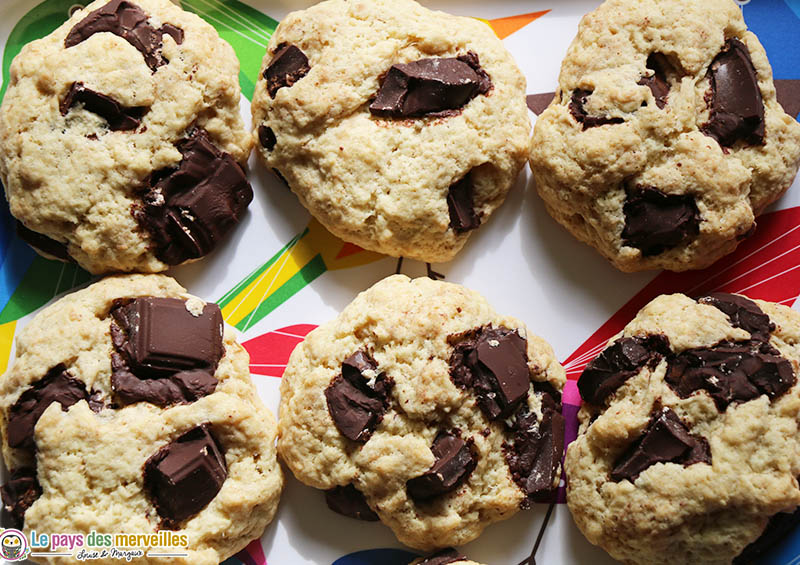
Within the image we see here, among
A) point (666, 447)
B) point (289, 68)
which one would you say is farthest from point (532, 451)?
point (289, 68)

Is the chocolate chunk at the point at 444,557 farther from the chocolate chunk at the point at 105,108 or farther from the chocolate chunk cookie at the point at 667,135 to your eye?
the chocolate chunk at the point at 105,108

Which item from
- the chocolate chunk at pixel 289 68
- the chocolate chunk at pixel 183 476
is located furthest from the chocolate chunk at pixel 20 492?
the chocolate chunk at pixel 289 68

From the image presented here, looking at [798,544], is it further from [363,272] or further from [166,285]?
[166,285]

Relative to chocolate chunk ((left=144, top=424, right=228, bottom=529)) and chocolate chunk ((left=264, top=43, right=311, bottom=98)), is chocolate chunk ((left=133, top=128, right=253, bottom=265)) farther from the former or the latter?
chocolate chunk ((left=144, top=424, right=228, bottom=529))

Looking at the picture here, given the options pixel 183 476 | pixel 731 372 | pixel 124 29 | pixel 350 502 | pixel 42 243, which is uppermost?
pixel 124 29

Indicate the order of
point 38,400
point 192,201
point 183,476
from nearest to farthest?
1. point 183,476
2. point 38,400
3. point 192,201

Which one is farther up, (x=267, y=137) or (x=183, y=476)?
(x=267, y=137)

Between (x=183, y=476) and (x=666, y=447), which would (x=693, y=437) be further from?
(x=183, y=476)

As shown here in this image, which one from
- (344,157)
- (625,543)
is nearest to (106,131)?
(344,157)
